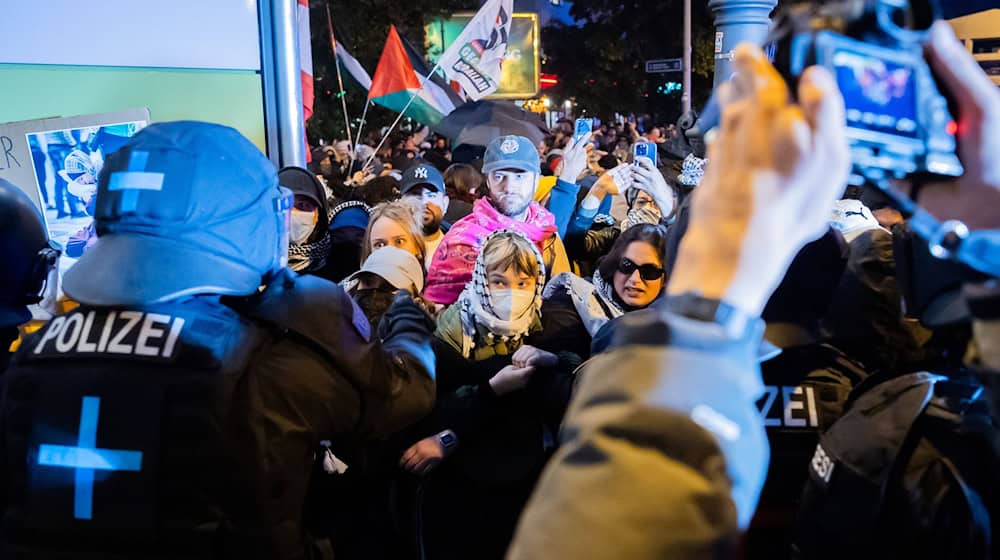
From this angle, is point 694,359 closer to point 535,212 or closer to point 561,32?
point 535,212

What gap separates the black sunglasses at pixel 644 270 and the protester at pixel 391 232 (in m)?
1.17

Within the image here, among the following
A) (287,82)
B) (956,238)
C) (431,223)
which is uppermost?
(287,82)

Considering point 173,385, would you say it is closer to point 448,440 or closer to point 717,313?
point 717,313

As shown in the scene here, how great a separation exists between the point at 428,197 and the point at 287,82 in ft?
5.46

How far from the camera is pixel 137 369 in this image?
64.2 inches

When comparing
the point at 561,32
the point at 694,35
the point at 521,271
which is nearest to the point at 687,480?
the point at 521,271

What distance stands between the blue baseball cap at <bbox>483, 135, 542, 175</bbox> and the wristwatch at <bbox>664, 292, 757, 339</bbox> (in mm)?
4076

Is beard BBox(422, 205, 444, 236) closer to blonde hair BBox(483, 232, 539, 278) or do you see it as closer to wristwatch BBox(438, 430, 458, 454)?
blonde hair BBox(483, 232, 539, 278)

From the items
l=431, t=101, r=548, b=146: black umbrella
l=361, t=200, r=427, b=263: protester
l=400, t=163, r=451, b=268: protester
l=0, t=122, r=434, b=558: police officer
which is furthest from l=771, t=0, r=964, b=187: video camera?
l=431, t=101, r=548, b=146: black umbrella

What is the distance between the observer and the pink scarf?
4.03 metres

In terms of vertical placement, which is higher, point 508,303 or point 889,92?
point 889,92

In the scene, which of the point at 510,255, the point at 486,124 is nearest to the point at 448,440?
the point at 510,255

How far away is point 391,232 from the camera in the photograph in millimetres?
3973

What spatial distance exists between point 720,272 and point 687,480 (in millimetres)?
236
